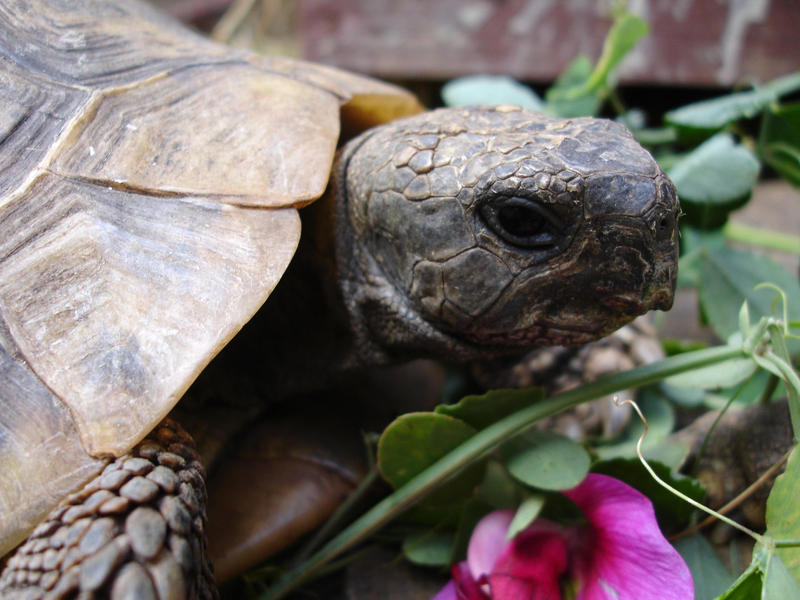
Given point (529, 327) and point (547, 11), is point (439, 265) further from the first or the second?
point (547, 11)

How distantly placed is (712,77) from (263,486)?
3.28m

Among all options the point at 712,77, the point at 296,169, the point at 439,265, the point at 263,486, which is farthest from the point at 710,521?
the point at 712,77

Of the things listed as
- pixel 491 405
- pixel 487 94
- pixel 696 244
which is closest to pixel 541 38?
pixel 487 94

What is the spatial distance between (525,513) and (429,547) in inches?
11.7

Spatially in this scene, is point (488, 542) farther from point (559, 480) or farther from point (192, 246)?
point (192, 246)

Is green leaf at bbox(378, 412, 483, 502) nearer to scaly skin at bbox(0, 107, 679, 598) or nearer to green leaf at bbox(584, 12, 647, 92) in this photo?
scaly skin at bbox(0, 107, 679, 598)

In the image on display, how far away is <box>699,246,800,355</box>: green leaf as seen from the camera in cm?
164

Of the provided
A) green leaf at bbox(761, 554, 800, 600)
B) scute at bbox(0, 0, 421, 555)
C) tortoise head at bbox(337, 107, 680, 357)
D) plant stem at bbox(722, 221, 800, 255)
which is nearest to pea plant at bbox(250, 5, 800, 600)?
green leaf at bbox(761, 554, 800, 600)

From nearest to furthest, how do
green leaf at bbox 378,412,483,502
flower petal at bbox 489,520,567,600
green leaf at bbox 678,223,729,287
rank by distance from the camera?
flower petal at bbox 489,520,567,600
green leaf at bbox 378,412,483,502
green leaf at bbox 678,223,729,287

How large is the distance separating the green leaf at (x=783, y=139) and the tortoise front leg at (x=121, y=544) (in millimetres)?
1824

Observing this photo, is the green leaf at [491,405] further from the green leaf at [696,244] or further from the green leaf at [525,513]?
the green leaf at [696,244]

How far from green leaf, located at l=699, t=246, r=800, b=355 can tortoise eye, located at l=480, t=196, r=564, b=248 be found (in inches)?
31.6

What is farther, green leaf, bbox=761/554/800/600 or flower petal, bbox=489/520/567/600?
flower petal, bbox=489/520/567/600

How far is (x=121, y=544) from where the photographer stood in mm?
904
